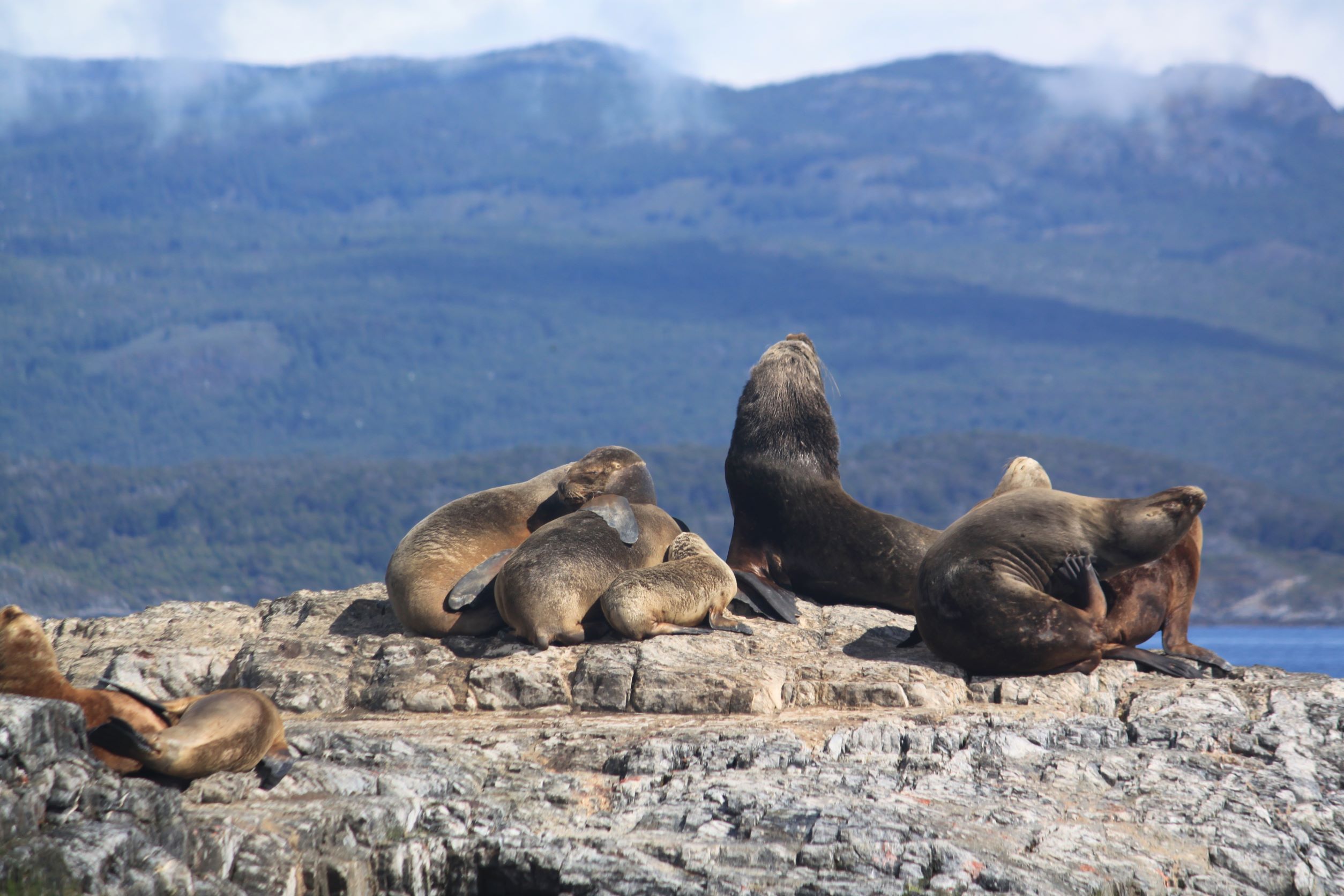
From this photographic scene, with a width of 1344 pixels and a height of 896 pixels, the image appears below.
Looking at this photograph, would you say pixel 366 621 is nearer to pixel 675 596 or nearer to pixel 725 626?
pixel 675 596

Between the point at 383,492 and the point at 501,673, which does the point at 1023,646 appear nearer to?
the point at 501,673

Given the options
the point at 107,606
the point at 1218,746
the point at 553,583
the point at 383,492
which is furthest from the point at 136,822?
the point at 383,492

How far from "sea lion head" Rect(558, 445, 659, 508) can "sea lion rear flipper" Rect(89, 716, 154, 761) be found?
6239mm

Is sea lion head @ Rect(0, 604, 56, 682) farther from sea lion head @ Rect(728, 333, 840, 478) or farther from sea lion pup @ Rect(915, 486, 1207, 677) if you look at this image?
sea lion head @ Rect(728, 333, 840, 478)

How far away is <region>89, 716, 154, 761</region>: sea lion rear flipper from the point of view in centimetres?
584

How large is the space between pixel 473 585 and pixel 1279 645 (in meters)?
96.1

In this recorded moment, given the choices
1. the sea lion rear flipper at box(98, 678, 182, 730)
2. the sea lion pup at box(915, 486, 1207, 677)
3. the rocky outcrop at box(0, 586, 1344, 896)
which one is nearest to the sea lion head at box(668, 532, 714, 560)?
the rocky outcrop at box(0, 586, 1344, 896)

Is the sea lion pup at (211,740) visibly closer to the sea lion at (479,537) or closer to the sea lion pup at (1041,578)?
the sea lion at (479,537)

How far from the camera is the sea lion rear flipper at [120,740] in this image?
19.2ft

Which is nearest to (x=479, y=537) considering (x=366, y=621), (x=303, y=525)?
(x=366, y=621)

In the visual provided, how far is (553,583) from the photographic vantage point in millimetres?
10281

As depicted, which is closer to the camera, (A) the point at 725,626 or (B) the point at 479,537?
(A) the point at 725,626

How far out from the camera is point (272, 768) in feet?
21.7

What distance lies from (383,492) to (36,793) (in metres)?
176
